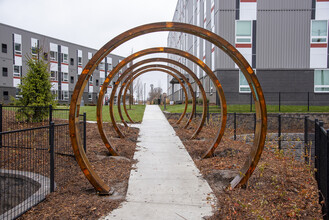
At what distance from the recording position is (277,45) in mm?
20938

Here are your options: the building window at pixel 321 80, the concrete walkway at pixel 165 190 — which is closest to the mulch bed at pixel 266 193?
the concrete walkway at pixel 165 190

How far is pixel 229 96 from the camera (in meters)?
20.2

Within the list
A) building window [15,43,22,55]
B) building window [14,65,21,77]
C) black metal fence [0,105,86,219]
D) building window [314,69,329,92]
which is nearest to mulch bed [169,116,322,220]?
black metal fence [0,105,86,219]

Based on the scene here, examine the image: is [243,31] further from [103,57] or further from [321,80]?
[103,57]

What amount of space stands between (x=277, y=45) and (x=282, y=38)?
2.24ft

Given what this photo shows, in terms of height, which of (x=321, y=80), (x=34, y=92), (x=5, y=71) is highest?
(x=5, y=71)

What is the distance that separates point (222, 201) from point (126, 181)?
2.00 metres

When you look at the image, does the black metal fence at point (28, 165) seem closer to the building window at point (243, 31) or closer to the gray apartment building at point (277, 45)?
the gray apartment building at point (277, 45)

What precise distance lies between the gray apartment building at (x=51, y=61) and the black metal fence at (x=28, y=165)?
49.6ft

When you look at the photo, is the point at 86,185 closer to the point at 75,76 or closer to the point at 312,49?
the point at 312,49

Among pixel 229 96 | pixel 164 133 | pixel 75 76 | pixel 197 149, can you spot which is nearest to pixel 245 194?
pixel 197 149

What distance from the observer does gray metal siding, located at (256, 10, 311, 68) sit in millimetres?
20766

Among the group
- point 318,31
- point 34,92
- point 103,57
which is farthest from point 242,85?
point 103,57

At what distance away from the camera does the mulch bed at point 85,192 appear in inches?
139
